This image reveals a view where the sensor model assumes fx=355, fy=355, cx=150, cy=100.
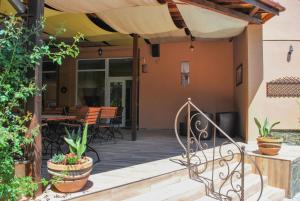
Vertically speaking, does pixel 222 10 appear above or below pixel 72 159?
above

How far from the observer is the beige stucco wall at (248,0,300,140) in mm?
7883

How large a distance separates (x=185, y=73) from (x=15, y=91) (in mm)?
8762

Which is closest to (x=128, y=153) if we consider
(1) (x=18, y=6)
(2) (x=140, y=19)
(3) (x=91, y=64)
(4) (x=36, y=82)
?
(2) (x=140, y=19)

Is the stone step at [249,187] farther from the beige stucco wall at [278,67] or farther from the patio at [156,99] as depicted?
the beige stucco wall at [278,67]

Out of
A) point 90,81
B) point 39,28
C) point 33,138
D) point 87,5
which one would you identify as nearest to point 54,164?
point 33,138

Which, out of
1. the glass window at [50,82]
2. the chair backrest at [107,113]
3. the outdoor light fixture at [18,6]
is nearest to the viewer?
the outdoor light fixture at [18,6]

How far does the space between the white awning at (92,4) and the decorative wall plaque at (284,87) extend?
358 centimetres

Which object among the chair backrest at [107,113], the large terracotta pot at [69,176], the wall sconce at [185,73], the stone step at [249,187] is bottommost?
the stone step at [249,187]

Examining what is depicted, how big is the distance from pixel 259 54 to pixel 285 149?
2.17 m

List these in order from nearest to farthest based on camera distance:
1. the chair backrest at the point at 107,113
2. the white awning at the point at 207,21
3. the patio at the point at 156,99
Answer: the patio at the point at 156,99, the white awning at the point at 207,21, the chair backrest at the point at 107,113

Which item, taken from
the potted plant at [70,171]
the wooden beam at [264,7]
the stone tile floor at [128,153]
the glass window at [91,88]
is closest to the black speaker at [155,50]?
the glass window at [91,88]

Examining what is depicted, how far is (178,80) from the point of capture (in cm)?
1181

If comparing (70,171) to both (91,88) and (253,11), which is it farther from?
(91,88)

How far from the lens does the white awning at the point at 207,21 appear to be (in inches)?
259
